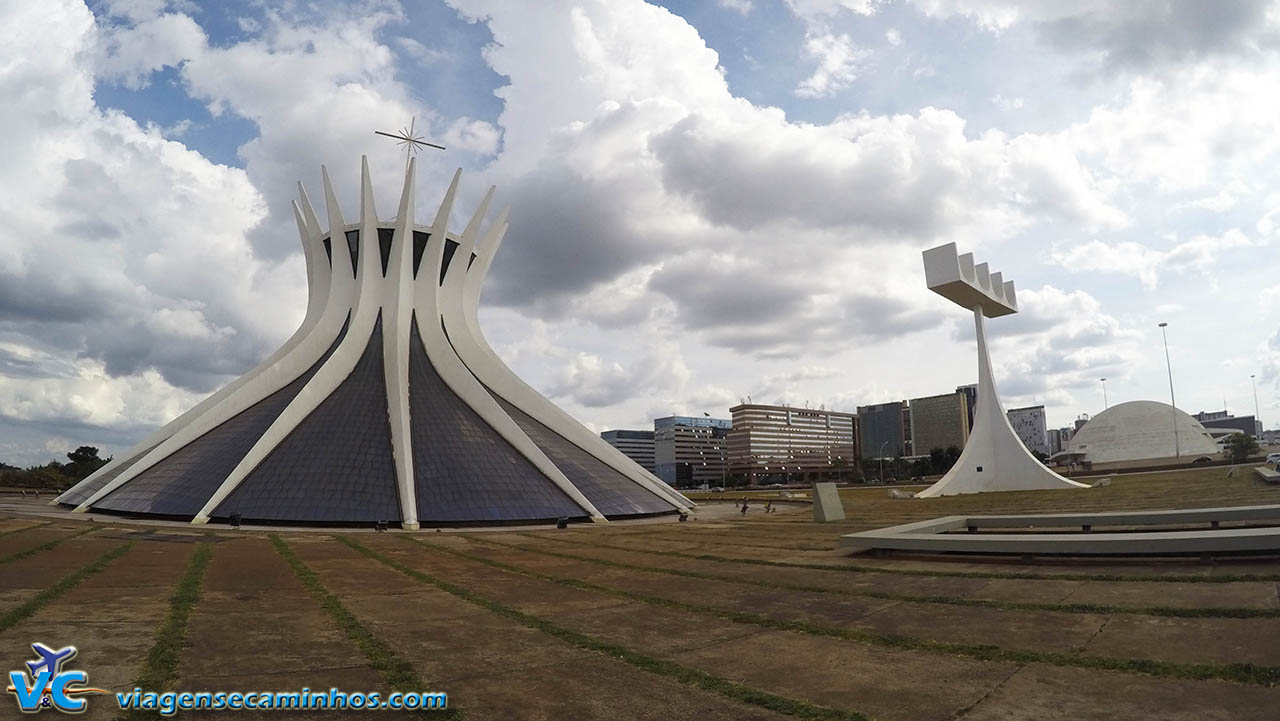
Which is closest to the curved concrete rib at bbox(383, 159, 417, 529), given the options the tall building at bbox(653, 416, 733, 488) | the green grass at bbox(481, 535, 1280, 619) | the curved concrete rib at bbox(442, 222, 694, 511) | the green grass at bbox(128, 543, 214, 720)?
the curved concrete rib at bbox(442, 222, 694, 511)

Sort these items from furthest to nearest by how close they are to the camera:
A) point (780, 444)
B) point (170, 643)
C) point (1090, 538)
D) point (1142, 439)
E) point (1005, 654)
Result: point (780, 444), point (1142, 439), point (1090, 538), point (170, 643), point (1005, 654)

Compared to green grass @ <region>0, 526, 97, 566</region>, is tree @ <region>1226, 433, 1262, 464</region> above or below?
below

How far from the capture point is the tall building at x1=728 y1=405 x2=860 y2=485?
153 meters

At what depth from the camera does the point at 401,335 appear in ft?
111

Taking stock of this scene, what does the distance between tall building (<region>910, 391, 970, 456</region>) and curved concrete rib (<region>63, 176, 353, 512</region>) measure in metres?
147

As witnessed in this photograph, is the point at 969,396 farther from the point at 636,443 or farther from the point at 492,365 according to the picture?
the point at 492,365

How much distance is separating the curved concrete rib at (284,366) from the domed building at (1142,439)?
84079mm

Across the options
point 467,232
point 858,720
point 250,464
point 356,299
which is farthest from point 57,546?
point 467,232

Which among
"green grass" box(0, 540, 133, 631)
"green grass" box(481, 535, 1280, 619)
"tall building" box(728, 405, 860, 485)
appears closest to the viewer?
"green grass" box(481, 535, 1280, 619)

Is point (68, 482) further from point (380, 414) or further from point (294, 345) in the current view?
point (380, 414)

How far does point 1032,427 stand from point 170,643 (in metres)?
206

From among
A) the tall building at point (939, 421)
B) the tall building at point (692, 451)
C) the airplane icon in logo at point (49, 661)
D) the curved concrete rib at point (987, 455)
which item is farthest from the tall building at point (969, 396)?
the airplane icon in logo at point (49, 661)

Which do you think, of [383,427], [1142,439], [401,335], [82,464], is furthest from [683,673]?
[1142,439]

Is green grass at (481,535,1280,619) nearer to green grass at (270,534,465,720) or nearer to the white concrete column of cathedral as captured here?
green grass at (270,534,465,720)
